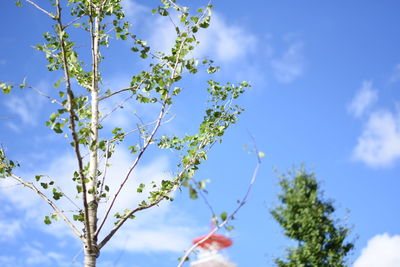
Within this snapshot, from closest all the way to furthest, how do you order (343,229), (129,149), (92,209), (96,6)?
(92,209)
(129,149)
(96,6)
(343,229)

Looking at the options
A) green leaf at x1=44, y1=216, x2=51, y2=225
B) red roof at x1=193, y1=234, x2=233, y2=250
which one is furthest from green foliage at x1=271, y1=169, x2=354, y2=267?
green leaf at x1=44, y1=216, x2=51, y2=225

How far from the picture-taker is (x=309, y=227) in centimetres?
1424

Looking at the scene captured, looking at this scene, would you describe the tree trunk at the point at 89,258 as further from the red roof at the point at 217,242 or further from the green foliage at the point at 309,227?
the green foliage at the point at 309,227

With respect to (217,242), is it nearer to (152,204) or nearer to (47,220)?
(152,204)

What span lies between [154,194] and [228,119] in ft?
5.80

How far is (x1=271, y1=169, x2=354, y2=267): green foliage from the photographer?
13.5 metres

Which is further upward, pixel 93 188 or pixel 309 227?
pixel 309 227

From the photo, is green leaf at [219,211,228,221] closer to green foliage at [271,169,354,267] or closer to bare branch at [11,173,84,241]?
bare branch at [11,173,84,241]

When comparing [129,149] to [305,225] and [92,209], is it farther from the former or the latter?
[305,225]

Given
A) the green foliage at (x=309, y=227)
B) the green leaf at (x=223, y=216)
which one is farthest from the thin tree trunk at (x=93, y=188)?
the green foliage at (x=309, y=227)

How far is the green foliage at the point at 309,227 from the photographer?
44.2 feet

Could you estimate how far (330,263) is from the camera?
13.4m

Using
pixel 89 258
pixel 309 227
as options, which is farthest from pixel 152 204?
pixel 309 227

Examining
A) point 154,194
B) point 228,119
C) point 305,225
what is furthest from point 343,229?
point 154,194
